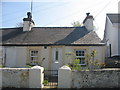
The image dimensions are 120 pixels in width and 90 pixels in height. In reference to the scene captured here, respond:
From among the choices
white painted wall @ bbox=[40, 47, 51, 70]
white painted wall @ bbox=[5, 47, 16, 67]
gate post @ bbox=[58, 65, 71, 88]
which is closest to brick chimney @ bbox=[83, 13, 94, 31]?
white painted wall @ bbox=[40, 47, 51, 70]

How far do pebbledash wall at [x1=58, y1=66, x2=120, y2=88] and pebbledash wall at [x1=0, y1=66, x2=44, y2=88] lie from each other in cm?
131

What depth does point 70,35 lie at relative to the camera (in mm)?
16469

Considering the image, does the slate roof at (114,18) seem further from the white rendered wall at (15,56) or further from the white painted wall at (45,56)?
the white rendered wall at (15,56)

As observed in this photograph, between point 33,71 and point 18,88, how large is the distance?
136cm

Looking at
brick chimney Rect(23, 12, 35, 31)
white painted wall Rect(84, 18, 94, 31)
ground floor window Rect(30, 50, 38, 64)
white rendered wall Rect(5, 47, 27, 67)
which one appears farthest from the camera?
brick chimney Rect(23, 12, 35, 31)

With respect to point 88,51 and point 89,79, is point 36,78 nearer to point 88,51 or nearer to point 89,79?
point 89,79

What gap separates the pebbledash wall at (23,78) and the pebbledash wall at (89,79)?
131 cm

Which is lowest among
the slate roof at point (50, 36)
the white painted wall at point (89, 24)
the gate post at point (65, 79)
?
the gate post at point (65, 79)

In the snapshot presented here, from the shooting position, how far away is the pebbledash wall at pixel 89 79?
29.0 ft

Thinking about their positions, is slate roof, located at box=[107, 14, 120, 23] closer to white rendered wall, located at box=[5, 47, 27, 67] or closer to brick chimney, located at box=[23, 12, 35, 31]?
brick chimney, located at box=[23, 12, 35, 31]

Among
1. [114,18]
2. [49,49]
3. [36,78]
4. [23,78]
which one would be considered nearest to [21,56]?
[49,49]

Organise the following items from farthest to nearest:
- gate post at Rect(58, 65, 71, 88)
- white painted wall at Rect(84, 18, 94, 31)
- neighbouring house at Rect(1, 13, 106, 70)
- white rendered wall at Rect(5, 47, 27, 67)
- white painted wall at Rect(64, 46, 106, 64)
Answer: white painted wall at Rect(84, 18, 94, 31) → white rendered wall at Rect(5, 47, 27, 67) → neighbouring house at Rect(1, 13, 106, 70) → white painted wall at Rect(64, 46, 106, 64) → gate post at Rect(58, 65, 71, 88)

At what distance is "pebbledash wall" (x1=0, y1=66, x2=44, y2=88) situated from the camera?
8930 mm

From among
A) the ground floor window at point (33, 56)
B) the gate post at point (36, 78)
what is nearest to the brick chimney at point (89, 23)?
the ground floor window at point (33, 56)
